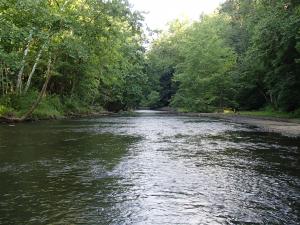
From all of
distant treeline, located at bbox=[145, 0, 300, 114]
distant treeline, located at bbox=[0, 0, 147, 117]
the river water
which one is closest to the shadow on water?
the river water

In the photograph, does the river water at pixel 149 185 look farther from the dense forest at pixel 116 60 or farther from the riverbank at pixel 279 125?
the dense forest at pixel 116 60

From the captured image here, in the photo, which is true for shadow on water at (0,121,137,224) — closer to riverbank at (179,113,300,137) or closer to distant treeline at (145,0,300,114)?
riverbank at (179,113,300,137)

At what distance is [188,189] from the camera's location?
8.62m

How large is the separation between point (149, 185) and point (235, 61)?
58.2 m

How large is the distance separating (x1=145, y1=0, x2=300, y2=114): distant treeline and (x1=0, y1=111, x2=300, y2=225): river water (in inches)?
802

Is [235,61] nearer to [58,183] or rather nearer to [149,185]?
[149,185]

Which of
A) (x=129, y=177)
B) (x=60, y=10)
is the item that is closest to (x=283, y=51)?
(x=60, y=10)

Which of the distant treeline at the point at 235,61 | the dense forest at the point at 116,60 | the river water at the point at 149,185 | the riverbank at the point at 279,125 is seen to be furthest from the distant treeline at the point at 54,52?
the riverbank at the point at 279,125

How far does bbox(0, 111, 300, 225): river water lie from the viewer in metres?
6.69

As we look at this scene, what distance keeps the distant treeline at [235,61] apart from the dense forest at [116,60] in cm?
14

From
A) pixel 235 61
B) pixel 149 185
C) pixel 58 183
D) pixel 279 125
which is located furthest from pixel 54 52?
pixel 235 61

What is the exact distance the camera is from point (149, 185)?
355 inches

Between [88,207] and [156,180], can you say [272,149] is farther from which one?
[88,207]

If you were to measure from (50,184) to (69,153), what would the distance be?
515cm
